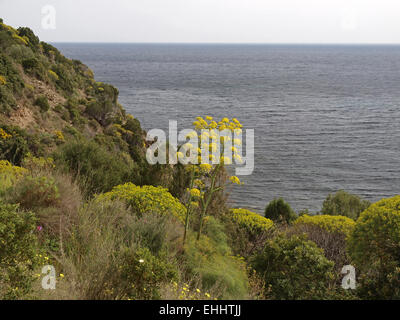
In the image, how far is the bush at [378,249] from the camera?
5.45m

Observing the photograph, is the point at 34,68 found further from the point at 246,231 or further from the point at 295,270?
the point at 295,270

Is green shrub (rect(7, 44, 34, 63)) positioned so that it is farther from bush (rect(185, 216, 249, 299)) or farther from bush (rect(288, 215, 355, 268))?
bush (rect(185, 216, 249, 299))

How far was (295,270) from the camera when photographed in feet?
20.6

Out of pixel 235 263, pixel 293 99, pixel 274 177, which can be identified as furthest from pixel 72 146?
pixel 293 99

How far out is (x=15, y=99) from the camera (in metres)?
20.3

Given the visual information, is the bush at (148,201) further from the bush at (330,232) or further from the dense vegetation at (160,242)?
the bush at (330,232)

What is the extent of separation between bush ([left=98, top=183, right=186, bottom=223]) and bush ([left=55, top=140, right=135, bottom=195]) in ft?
5.06

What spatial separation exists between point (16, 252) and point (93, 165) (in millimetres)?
5862

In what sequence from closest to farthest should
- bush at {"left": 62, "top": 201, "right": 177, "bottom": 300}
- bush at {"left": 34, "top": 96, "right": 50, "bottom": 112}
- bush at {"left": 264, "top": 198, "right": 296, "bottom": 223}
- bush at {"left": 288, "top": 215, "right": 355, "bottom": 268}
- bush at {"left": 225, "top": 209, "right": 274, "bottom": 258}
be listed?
1. bush at {"left": 62, "top": 201, "right": 177, "bottom": 300}
2. bush at {"left": 288, "top": 215, "right": 355, "bottom": 268}
3. bush at {"left": 225, "top": 209, "right": 274, "bottom": 258}
4. bush at {"left": 264, "top": 198, "right": 296, "bottom": 223}
5. bush at {"left": 34, "top": 96, "right": 50, "bottom": 112}

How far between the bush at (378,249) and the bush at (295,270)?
597 mm

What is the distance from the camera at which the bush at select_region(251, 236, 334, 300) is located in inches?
234

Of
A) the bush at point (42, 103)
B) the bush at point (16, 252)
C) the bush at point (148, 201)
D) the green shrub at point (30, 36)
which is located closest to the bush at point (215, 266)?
the bush at point (148, 201)

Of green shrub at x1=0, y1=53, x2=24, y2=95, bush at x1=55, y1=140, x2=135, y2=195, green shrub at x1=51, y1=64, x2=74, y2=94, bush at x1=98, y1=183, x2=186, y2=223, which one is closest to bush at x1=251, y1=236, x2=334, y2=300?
bush at x1=98, y1=183, x2=186, y2=223
